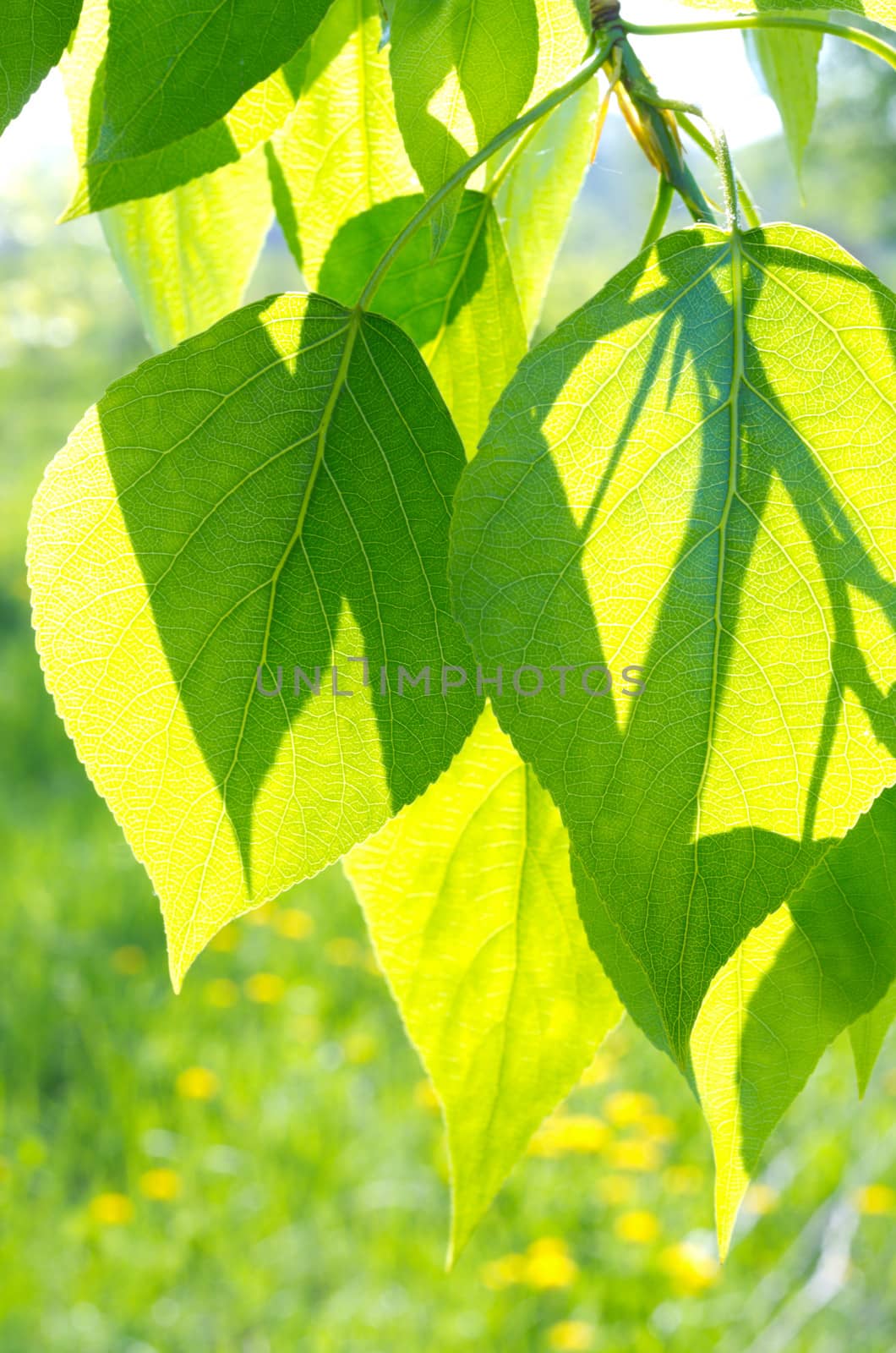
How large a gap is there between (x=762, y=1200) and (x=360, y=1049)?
2.00 ft

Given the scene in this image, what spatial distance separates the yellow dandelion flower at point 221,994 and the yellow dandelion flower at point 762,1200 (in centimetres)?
85

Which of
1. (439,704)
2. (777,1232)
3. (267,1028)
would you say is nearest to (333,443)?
(439,704)

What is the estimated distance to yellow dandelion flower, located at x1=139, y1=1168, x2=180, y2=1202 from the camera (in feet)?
5.33

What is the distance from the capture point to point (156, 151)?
0.34 m

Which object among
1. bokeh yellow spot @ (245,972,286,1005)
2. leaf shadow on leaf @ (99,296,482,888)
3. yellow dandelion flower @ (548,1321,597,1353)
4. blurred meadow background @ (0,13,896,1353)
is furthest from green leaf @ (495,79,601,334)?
bokeh yellow spot @ (245,972,286,1005)

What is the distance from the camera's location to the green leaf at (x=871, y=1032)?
374 mm

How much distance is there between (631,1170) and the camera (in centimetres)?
176

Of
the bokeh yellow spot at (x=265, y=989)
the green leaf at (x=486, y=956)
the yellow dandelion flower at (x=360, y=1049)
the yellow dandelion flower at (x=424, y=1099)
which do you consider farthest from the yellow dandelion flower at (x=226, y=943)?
the green leaf at (x=486, y=956)

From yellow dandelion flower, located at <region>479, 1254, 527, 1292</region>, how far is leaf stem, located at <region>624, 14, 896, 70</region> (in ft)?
4.59

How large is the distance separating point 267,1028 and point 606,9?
1.92 m

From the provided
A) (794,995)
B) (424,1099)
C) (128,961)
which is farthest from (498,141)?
(128,961)

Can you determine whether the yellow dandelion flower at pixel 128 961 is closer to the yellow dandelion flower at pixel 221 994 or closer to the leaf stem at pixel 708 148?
the yellow dandelion flower at pixel 221 994

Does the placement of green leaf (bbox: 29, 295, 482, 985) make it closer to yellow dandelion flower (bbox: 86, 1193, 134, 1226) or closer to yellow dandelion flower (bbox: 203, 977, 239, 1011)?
yellow dandelion flower (bbox: 86, 1193, 134, 1226)

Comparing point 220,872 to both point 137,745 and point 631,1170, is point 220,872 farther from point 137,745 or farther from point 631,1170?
point 631,1170
